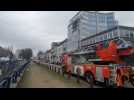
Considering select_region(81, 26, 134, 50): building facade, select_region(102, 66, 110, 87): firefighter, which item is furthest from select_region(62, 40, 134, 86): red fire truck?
select_region(81, 26, 134, 50): building facade

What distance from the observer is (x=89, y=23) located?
7043mm

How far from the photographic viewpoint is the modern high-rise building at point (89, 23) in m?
5.61

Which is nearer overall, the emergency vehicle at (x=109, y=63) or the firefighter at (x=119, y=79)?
the firefighter at (x=119, y=79)

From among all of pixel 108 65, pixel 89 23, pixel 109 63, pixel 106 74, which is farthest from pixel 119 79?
pixel 89 23

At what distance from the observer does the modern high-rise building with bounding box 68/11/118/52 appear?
5605 millimetres

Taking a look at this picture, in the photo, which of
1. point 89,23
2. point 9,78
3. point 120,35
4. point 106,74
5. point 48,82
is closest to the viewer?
point 9,78

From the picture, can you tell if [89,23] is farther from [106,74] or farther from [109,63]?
[106,74]

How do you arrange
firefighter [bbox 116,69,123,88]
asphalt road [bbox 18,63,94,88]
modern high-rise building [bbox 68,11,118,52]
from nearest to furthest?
firefighter [bbox 116,69,123,88]
modern high-rise building [bbox 68,11,118,52]
asphalt road [bbox 18,63,94,88]

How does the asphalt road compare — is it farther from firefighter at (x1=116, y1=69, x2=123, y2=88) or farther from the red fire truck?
firefighter at (x1=116, y1=69, x2=123, y2=88)

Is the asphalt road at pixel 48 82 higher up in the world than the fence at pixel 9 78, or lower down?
lower down

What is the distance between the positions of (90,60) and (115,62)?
151cm

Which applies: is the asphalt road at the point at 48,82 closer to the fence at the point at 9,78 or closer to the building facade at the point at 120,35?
the fence at the point at 9,78

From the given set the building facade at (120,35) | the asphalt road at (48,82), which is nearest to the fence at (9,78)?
the asphalt road at (48,82)
